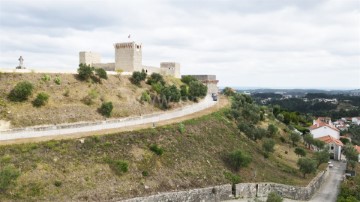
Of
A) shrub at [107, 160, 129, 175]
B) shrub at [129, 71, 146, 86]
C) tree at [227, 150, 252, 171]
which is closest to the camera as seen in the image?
shrub at [107, 160, 129, 175]

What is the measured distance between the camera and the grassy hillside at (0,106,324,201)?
29891 millimetres

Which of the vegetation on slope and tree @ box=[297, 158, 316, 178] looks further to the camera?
tree @ box=[297, 158, 316, 178]

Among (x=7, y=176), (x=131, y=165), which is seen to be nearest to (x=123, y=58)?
(x=131, y=165)

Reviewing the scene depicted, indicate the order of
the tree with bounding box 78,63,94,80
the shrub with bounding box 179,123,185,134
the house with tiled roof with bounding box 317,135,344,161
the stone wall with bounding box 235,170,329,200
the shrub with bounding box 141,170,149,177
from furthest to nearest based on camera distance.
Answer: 1. the house with tiled roof with bounding box 317,135,344,161
2. the tree with bounding box 78,63,94,80
3. the shrub with bounding box 179,123,185,134
4. the stone wall with bounding box 235,170,329,200
5. the shrub with bounding box 141,170,149,177

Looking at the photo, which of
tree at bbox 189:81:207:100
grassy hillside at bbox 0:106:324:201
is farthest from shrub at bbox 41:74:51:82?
tree at bbox 189:81:207:100

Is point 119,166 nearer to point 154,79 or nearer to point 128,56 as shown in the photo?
point 154,79

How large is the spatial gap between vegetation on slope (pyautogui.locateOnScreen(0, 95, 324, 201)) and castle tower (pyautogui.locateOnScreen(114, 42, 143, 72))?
19567 mm

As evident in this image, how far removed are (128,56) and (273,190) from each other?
37.0m

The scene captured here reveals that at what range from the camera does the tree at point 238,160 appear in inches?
1710

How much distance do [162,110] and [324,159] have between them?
27138mm

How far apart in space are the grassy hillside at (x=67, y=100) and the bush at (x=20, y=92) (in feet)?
2.06

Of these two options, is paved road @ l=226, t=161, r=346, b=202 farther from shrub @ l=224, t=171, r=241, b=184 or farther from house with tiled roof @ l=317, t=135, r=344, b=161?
house with tiled roof @ l=317, t=135, r=344, b=161

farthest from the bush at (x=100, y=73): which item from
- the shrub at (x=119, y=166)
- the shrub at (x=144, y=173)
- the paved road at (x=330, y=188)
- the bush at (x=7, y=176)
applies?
the paved road at (x=330, y=188)

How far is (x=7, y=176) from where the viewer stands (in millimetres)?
26969
